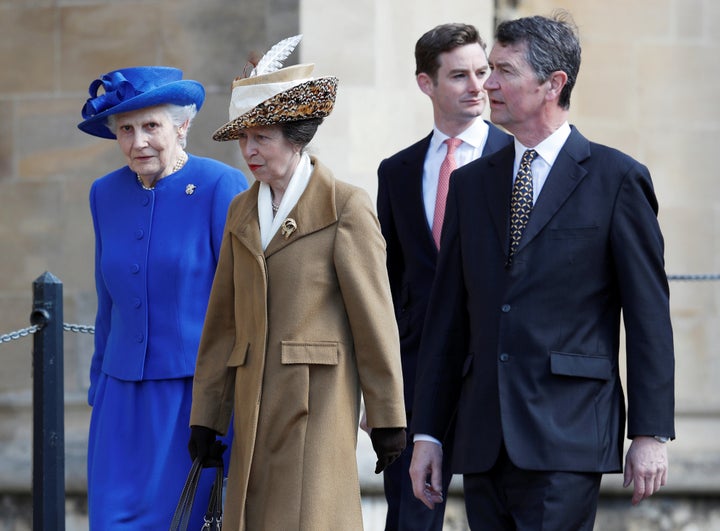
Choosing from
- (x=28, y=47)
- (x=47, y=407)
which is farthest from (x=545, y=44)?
(x=28, y=47)

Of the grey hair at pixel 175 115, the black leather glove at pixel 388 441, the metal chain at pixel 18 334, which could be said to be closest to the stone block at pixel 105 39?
the metal chain at pixel 18 334

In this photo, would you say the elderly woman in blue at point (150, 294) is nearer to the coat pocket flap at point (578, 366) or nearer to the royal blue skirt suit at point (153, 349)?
the royal blue skirt suit at point (153, 349)

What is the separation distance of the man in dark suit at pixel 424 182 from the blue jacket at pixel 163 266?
0.77 m

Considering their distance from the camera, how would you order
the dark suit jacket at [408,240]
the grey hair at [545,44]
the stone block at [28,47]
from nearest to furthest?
the grey hair at [545,44]
the dark suit jacket at [408,240]
the stone block at [28,47]

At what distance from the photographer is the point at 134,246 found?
17.3 ft

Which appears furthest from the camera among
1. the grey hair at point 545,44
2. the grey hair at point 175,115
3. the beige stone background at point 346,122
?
the beige stone background at point 346,122

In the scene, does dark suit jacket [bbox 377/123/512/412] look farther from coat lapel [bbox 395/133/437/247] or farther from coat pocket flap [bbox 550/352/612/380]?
coat pocket flap [bbox 550/352/612/380]

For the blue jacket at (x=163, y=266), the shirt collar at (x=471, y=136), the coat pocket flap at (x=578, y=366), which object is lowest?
the coat pocket flap at (x=578, y=366)

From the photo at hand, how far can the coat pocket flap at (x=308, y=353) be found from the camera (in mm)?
4566

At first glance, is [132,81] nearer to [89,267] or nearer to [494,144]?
[494,144]

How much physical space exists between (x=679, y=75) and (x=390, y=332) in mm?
4645

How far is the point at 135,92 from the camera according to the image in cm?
529

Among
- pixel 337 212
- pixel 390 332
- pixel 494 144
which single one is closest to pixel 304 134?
pixel 337 212

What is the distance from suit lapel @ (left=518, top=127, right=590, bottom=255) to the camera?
175 inches
